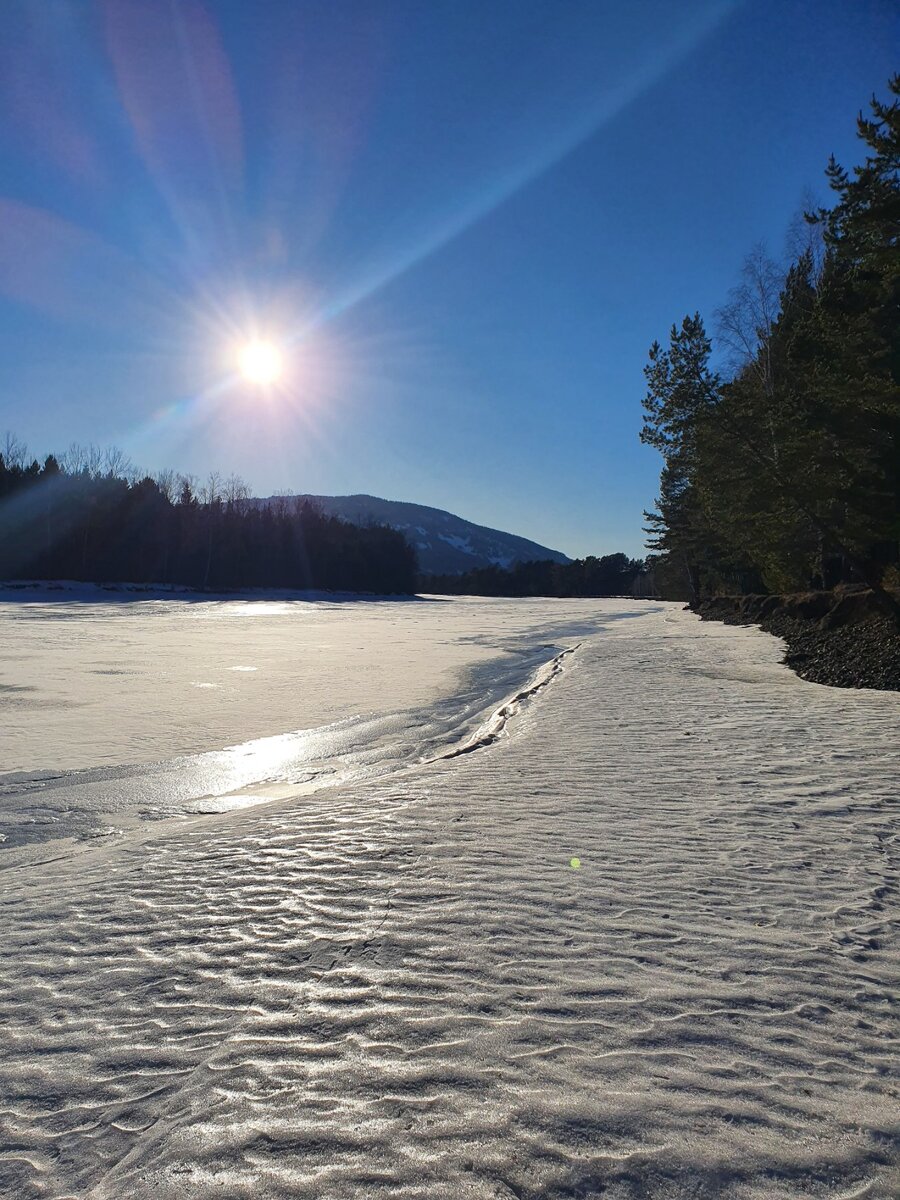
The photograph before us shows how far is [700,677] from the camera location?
46.2ft

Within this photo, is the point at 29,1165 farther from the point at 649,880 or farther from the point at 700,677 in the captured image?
the point at 700,677

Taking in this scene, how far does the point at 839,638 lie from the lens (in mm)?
16516

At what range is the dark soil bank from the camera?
12883mm

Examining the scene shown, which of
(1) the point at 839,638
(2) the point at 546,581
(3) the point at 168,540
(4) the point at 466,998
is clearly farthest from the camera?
(2) the point at 546,581

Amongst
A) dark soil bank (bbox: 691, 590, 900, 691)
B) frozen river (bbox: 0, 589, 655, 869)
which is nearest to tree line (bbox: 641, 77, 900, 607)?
dark soil bank (bbox: 691, 590, 900, 691)

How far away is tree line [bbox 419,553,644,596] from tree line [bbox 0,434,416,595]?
30001mm

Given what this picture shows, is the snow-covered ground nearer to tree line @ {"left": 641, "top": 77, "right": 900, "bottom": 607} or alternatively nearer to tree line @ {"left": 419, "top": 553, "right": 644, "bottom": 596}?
tree line @ {"left": 641, "top": 77, "right": 900, "bottom": 607}

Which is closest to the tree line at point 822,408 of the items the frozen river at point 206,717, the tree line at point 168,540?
the frozen river at point 206,717

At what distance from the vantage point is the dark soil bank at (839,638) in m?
12.9

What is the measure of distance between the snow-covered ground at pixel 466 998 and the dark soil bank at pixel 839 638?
756cm

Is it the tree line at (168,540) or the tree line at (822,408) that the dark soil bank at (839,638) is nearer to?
the tree line at (822,408)

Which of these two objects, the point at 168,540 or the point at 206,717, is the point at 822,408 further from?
the point at 168,540

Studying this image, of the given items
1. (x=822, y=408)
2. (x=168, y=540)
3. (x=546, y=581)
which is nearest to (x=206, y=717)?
(x=822, y=408)

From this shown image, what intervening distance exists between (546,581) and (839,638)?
355ft
